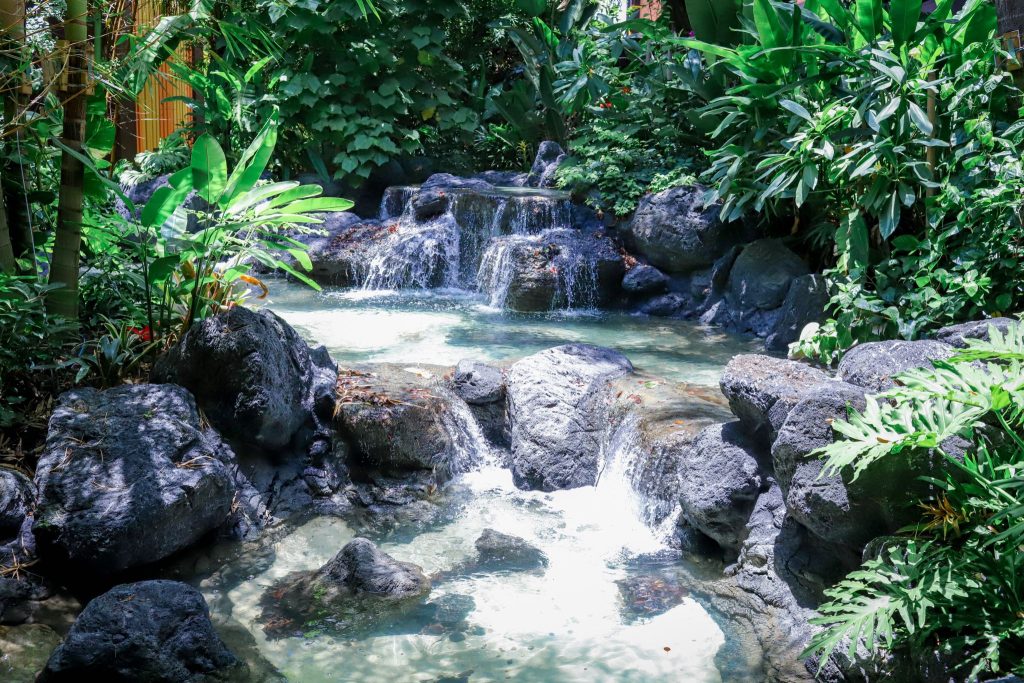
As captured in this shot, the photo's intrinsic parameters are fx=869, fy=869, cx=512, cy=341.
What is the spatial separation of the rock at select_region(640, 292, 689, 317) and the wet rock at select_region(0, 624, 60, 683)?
7.29 m

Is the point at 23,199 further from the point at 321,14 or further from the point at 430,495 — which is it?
the point at 321,14

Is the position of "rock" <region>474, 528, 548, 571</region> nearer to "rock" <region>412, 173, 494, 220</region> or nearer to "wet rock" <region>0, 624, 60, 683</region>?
"wet rock" <region>0, 624, 60, 683</region>

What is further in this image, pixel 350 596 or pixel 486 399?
pixel 486 399

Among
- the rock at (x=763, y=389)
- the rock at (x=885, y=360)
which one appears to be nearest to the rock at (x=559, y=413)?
the rock at (x=763, y=389)

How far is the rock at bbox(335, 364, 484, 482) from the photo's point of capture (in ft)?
17.9

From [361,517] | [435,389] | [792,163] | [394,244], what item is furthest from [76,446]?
[394,244]

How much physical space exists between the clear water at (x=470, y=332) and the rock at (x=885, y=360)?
6.86 ft

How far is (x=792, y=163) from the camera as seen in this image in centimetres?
703

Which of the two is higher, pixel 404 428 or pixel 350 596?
pixel 404 428

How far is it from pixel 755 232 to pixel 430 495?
580 cm

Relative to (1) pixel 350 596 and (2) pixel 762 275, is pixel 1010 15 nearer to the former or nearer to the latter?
(2) pixel 762 275

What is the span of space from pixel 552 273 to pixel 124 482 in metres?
6.36

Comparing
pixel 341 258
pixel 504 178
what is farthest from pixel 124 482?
pixel 504 178

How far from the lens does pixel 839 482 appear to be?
353 centimetres
